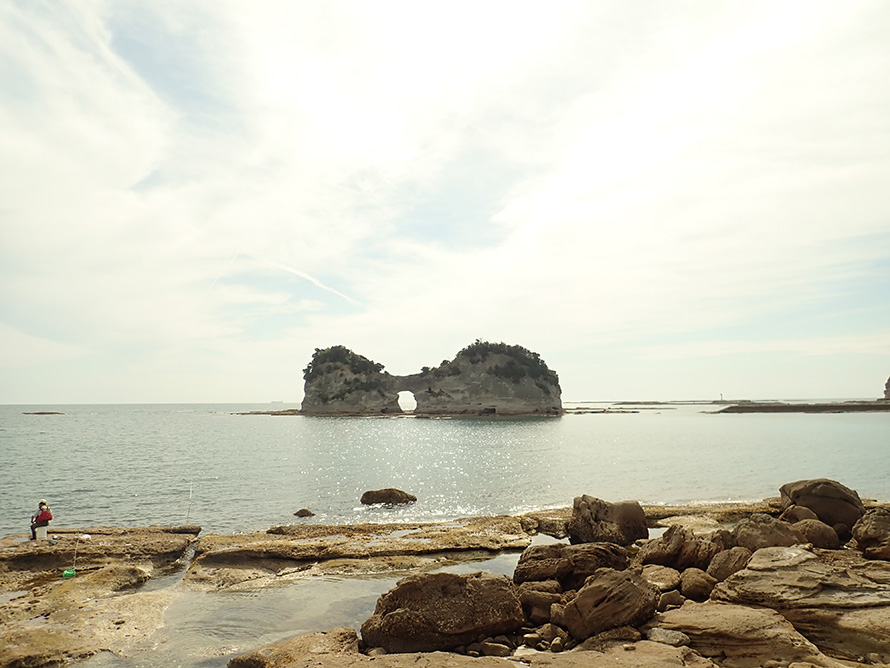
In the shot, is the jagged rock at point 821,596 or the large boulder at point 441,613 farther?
the large boulder at point 441,613

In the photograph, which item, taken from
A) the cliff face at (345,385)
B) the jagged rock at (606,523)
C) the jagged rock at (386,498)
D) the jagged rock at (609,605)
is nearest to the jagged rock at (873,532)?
the jagged rock at (606,523)

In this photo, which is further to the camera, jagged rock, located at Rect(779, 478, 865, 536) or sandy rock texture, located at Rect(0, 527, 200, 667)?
jagged rock, located at Rect(779, 478, 865, 536)

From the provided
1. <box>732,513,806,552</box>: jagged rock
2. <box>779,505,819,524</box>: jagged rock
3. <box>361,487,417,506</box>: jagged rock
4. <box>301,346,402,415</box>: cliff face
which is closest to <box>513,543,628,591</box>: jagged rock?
<box>732,513,806,552</box>: jagged rock

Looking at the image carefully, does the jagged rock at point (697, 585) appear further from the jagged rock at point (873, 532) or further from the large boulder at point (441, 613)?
the jagged rock at point (873, 532)

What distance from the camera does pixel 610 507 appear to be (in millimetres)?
20016

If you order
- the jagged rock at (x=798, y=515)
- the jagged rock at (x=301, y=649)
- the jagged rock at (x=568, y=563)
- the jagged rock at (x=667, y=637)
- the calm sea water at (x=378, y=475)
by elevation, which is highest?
the jagged rock at (x=568, y=563)

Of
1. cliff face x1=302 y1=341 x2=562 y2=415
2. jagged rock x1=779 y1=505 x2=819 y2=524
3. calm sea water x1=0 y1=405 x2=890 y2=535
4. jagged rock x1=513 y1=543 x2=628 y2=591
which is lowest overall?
calm sea water x1=0 y1=405 x2=890 y2=535

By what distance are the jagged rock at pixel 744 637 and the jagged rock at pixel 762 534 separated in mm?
5215

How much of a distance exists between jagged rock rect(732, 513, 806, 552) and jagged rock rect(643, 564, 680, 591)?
8.73ft

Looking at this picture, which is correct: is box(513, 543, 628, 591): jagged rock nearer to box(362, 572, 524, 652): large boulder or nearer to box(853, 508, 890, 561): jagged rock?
box(362, 572, 524, 652): large boulder

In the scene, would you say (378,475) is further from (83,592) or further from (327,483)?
(83,592)

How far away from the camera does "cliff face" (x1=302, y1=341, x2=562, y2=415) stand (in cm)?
Answer: 13562

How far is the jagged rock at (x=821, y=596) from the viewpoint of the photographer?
32.5 feet

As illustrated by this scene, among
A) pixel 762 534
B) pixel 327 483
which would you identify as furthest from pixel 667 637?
pixel 327 483
